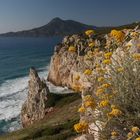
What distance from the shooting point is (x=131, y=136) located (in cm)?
800

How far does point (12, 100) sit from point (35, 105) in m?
17.6

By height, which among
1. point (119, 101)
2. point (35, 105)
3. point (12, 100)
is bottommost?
point (12, 100)

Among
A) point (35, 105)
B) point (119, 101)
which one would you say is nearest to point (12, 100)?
point (35, 105)

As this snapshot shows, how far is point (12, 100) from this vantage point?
245 feet

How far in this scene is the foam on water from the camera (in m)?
58.4

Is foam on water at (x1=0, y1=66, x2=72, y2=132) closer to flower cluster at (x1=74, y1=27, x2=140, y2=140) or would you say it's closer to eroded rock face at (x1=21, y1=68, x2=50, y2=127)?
eroded rock face at (x1=21, y1=68, x2=50, y2=127)

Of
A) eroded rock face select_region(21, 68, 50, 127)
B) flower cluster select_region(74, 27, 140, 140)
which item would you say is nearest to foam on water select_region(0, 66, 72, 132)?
eroded rock face select_region(21, 68, 50, 127)

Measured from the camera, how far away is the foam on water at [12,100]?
192ft

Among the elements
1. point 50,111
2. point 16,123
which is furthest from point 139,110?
point 16,123

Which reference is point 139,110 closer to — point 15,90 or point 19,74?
point 15,90

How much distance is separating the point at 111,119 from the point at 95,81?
5.70ft

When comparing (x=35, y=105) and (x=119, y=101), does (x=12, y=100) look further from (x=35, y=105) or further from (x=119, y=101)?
(x=119, y=101)

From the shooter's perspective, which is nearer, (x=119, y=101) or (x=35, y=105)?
(x=119, y=101)

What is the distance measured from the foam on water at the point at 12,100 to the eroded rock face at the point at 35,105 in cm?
151
